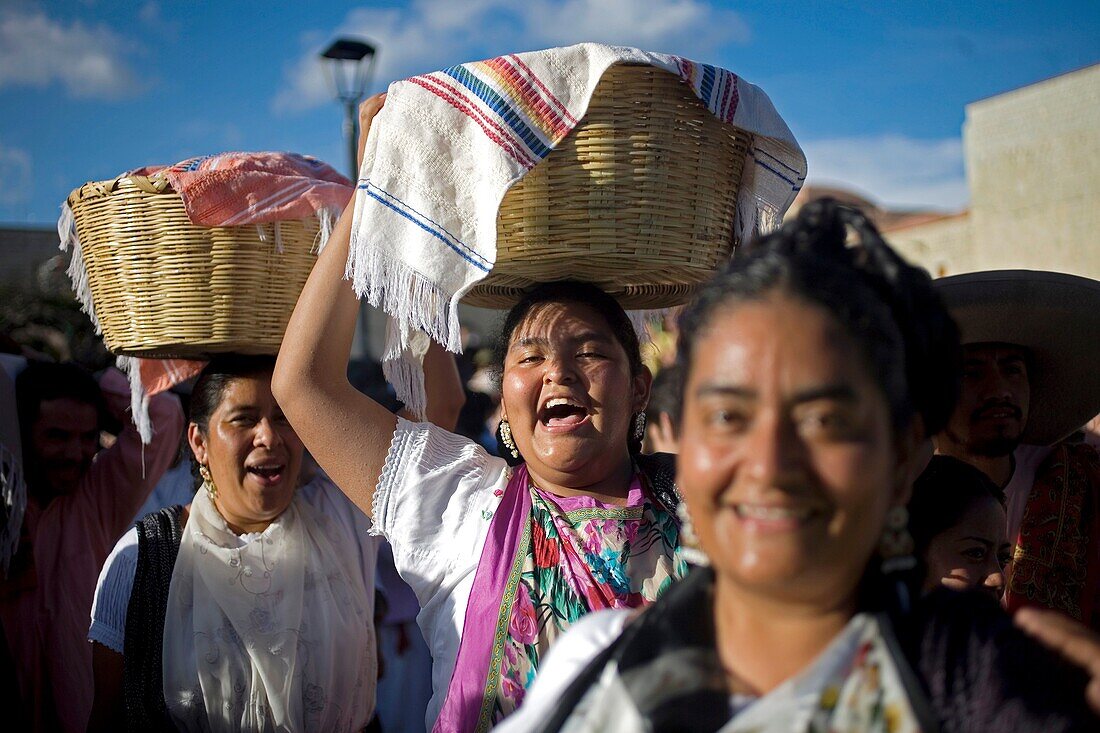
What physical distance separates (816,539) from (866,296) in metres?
0.33

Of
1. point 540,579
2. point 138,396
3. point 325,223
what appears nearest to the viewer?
point 540,579

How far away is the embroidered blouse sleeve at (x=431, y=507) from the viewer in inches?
98.5

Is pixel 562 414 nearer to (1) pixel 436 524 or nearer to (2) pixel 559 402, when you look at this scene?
(2) pixel 559 402

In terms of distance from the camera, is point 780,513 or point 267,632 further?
point 267,632

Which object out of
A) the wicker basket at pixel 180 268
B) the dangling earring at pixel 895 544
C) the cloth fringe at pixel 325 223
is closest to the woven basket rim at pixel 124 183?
the wicker basket at pixel 180 268

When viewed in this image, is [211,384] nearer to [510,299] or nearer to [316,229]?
[316,229]

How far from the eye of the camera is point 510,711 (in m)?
2.28

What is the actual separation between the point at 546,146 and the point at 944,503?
1398 millimetres

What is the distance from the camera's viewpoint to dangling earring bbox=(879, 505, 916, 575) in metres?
1.31

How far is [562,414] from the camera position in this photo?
2.57 m

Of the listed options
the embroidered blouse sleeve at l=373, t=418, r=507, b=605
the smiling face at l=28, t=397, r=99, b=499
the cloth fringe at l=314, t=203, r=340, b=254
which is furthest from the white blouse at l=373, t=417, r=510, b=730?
the smiling face at l=28, t=397, r=99, b=499

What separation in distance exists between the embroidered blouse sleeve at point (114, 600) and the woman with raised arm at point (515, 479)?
3.50ft

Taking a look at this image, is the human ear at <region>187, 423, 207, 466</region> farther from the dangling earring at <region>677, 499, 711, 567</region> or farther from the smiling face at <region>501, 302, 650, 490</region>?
the dangling earring at <region>677, 499, 711, 567</region>

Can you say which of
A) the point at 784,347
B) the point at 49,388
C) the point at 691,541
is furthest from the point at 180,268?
the point at 784,347
